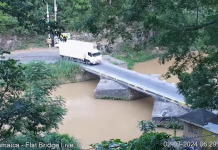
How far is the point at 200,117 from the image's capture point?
Answer: 5766 millimetres

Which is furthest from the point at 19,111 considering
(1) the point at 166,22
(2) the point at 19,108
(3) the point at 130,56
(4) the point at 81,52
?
(3) the point at 130,56

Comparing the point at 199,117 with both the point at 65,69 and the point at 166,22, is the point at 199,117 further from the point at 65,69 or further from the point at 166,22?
the point at 65,69

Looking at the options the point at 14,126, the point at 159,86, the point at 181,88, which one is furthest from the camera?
the point at 159,86

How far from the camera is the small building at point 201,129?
528cm

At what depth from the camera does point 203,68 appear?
4191 mm

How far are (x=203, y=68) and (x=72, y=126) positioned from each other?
18.6 feet

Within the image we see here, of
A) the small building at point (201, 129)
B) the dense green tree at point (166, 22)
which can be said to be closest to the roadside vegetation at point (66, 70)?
the small building at point (201, 129)

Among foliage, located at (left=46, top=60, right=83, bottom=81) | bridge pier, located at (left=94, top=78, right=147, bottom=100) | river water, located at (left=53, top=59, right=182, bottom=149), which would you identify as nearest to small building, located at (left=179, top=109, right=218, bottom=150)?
river water, located at (left=53, top=59, right=182, bottom=149)

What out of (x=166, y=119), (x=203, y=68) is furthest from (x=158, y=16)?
(x=166, y=119)

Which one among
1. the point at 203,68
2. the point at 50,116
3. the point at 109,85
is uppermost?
the point at 203,68

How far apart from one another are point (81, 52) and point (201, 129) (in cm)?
842

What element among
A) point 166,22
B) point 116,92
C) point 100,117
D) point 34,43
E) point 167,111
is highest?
point 166,22

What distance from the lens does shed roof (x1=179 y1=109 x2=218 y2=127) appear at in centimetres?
566

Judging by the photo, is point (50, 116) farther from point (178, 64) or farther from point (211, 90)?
point (211, 90)
